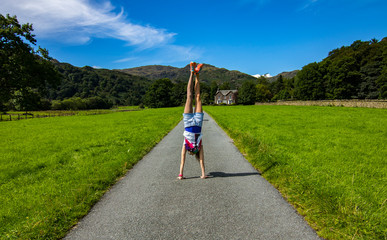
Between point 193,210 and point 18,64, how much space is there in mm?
26128

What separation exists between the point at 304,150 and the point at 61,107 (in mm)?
98824

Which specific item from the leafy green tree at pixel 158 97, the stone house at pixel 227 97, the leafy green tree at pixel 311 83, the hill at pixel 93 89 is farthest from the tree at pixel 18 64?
the hill at pixel 93 89

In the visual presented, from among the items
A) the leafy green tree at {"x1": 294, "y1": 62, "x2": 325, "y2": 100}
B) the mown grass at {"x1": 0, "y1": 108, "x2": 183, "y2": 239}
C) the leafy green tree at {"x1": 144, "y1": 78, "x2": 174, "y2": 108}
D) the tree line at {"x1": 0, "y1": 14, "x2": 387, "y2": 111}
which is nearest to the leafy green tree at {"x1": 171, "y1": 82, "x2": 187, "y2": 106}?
the tree line at {"x1": 0, "y1": 14, "x2": 387, "y2": 111}

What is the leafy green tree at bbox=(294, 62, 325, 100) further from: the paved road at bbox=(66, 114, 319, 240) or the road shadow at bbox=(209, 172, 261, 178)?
the paved road at bbox=(66, 114, 319, 240)

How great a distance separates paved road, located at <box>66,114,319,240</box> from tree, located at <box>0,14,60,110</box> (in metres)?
23.1

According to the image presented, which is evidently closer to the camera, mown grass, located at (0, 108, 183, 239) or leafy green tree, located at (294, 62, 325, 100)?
mown grass, located at (0, 108, 183, 239)

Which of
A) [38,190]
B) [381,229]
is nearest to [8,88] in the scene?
[38,190]

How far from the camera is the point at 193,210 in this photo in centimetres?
332

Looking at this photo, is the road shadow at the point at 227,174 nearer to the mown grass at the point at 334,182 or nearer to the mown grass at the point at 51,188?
the mown grass at the point at 334,182

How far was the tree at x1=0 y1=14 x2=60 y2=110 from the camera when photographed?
63.7 feet

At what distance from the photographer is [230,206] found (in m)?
3.44

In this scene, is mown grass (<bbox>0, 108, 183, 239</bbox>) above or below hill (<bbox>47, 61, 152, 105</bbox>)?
below

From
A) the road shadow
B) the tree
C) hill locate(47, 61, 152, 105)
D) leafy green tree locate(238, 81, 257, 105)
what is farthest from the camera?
hill locate(47, 61, 152, 105)

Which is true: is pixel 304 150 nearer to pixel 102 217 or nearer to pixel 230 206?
pixel 230 206
